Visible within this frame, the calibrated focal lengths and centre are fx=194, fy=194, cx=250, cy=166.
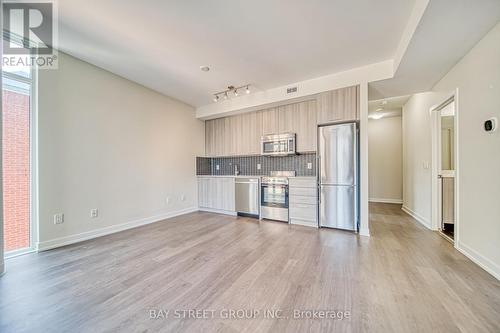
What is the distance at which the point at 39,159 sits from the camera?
2609mm

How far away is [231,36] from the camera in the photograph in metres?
2.43

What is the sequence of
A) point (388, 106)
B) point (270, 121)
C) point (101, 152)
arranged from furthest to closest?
point (388, 106), point (270, 121), point (101, 152)

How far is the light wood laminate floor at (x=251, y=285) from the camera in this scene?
1.37 m

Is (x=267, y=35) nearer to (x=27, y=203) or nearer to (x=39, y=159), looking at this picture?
(x=39, y=159)

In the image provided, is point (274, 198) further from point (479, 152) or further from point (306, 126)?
point (479, 152)

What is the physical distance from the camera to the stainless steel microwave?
13.4 feet

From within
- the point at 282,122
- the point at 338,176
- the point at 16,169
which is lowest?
the point at 338,176

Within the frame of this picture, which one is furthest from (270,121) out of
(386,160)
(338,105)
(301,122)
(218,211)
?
(386,160)

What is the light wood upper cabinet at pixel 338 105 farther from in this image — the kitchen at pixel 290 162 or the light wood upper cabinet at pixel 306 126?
the light wood upper cabinet at pixel 306 126

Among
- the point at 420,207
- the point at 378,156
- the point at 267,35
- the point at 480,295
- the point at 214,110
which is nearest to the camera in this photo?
the point at 480,295

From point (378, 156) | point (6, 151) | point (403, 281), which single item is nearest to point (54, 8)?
point (6, 151)

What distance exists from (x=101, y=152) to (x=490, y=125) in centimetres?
513

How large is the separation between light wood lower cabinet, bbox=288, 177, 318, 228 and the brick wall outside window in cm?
402

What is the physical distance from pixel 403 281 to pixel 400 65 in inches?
105
